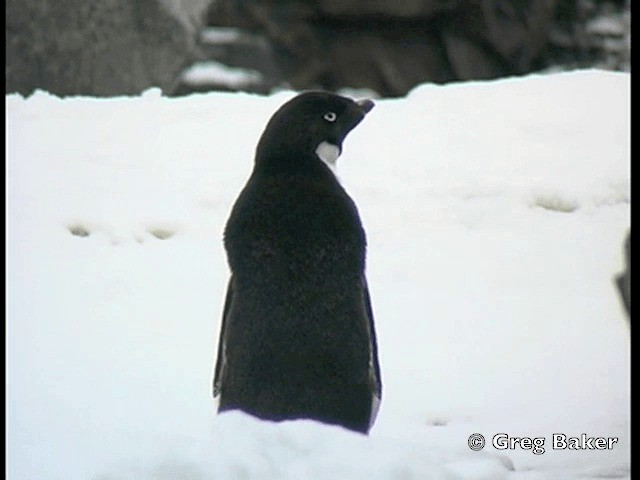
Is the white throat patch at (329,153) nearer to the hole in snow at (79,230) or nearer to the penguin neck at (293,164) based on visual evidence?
the penguin neck at (293,164)

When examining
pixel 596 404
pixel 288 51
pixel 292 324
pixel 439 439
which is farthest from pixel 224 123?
pixel 288 51

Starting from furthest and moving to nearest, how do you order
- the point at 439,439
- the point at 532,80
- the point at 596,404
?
the point at 532,80 → the point at 596,404 → the point at 439,439

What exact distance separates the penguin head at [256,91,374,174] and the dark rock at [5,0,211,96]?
1.95ft

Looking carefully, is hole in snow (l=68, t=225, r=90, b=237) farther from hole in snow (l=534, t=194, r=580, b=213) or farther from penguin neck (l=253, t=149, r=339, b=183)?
hole in snow (l=534, t=194, r=580, b=213)

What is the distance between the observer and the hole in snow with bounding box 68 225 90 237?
1.75 m

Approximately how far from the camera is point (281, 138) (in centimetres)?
152

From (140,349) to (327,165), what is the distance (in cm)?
41

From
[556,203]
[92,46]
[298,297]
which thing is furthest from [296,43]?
→ [298,297]

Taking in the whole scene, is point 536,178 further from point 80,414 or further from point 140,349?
point 80,414

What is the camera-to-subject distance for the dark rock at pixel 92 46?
197cm

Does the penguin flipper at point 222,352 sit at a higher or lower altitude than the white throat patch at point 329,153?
lower

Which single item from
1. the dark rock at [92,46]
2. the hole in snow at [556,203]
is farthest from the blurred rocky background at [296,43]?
the hole in snow at [556,203]

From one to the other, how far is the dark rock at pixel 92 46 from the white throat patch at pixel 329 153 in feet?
2.14

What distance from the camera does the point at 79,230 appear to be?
68.9 inches
